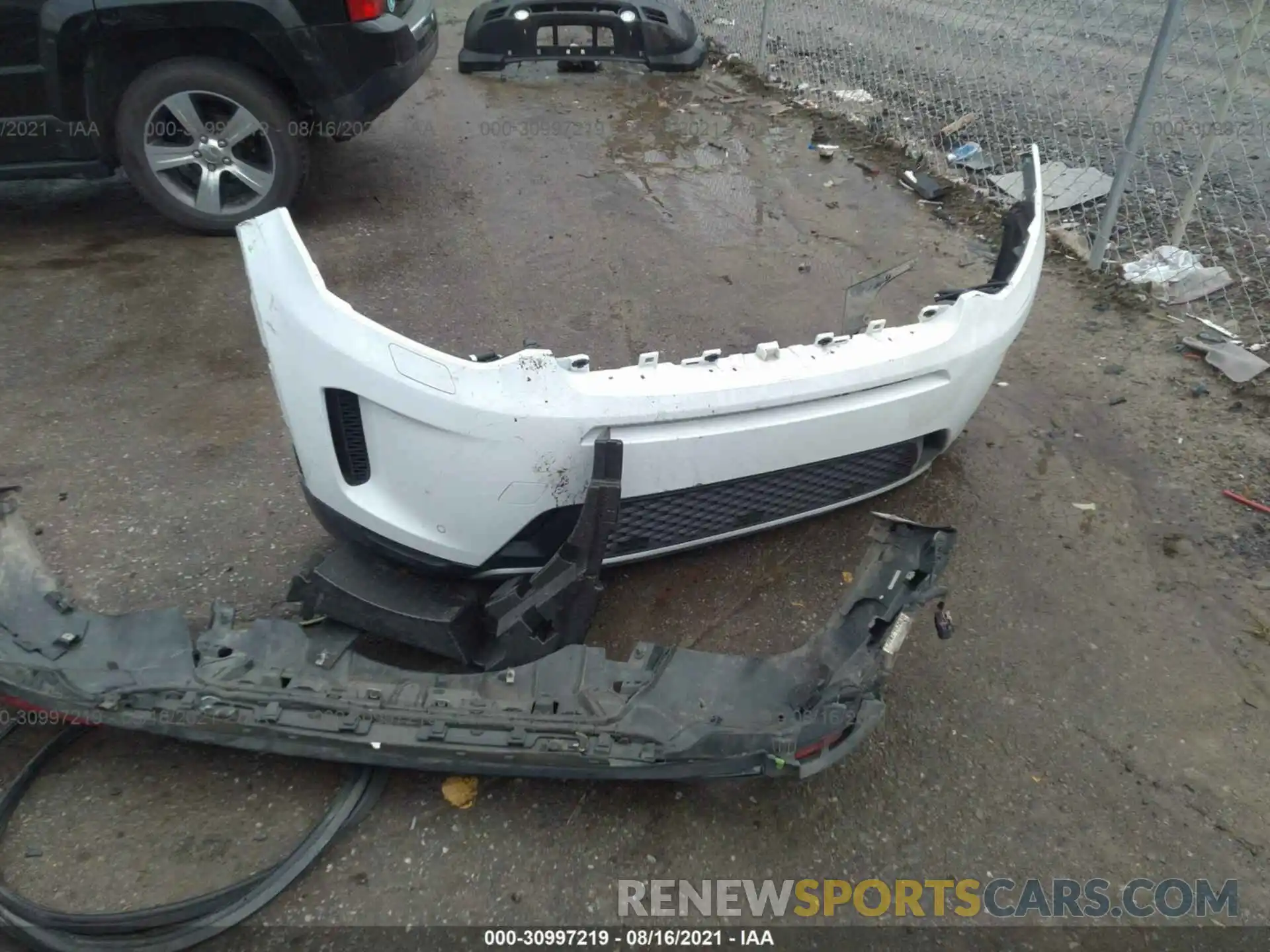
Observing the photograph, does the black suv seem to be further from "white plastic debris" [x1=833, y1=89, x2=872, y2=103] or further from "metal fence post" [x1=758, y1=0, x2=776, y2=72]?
"metal fence post" [x1=758, y1=0, x2=776, y2=72]

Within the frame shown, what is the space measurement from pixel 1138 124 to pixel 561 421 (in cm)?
368

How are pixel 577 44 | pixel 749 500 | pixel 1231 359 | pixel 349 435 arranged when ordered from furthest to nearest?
1. pixel 577 44
2. pixel 1231 359
3. pixel 749 500
4. pixel 349 435

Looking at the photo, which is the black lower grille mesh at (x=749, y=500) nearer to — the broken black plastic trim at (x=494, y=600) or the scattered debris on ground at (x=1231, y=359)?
the broken black plastic trim at (x=494, y=600)

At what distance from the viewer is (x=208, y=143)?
174 inches

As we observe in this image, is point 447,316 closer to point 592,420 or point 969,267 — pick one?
point 592,420

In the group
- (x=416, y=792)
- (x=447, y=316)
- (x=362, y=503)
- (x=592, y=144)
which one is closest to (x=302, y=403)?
(x=362, y=503)

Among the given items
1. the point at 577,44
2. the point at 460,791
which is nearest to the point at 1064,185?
the point at 577,44

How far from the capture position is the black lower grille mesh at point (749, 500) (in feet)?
8.00

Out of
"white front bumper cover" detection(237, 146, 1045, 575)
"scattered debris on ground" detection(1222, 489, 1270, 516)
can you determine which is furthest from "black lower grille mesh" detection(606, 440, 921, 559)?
"scattered debris on ground" detection(1222, 489, 1270, 516)

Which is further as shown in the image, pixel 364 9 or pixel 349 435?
pixel 364 9

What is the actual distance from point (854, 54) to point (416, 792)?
26.2 feet

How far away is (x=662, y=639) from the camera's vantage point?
2566 millimetres

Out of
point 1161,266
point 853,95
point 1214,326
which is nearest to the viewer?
point 1214,326

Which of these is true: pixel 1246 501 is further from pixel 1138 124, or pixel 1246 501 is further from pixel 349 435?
pixel 349 435
